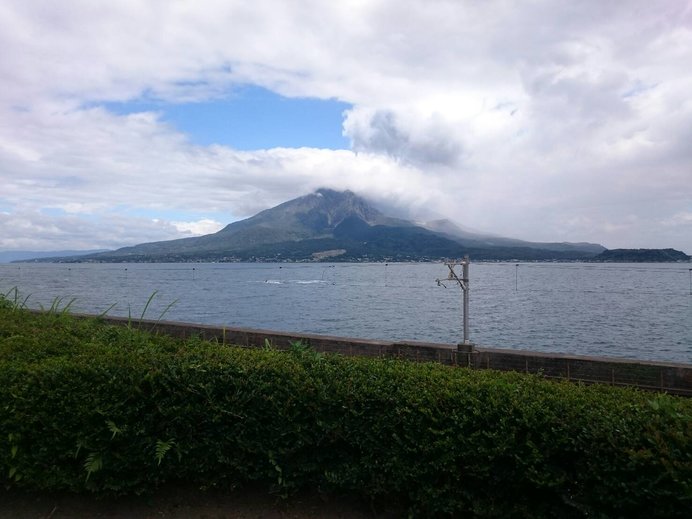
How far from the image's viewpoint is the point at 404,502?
13.3 ft

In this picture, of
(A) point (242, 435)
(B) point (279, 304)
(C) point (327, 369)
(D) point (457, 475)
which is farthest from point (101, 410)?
(B) point (279, 304)

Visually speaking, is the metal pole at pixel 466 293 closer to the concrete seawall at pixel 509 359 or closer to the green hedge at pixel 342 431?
the concrete seawall at pixel 509 359

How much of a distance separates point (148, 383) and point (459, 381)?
8.06 ft

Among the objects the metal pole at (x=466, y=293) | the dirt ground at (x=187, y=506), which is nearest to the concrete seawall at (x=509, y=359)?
the metal pole at (x=466, y=293)

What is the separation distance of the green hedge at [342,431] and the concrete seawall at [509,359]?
2.82 metres

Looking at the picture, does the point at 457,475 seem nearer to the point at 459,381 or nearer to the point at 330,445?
the point at 459,381

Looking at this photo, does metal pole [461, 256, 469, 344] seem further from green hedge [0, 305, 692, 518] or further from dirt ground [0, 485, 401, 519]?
dirt ground [0, 485, 401, 519]

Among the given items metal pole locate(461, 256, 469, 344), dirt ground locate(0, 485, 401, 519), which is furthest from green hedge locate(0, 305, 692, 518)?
metal pole locate(461, 256, 469, 344)

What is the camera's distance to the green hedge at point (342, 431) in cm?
339

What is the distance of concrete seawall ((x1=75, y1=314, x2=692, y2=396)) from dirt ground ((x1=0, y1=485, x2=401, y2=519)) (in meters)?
2.72

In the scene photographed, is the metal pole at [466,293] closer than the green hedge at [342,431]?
No

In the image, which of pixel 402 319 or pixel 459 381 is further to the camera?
pixel 402 319

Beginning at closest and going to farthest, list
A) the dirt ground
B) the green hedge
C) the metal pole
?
the green hedge, the dirt ground, the metal pole

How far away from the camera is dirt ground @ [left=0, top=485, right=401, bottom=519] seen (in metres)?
4.27
